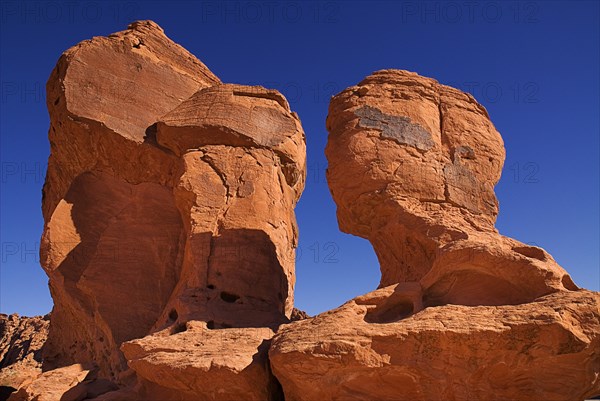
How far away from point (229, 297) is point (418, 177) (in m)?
4.07

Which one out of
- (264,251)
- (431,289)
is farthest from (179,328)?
(431,289)

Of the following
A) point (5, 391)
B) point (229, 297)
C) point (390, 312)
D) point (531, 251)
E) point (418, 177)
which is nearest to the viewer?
point (531, 251)

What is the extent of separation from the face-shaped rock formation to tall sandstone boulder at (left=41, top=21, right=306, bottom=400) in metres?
2.01

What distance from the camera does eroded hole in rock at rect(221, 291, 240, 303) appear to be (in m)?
9.91

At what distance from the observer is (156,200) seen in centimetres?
1263

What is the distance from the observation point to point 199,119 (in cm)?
1216

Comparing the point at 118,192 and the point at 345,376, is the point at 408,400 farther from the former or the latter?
the point at 118,192

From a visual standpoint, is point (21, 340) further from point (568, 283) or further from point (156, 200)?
point (568, 283)

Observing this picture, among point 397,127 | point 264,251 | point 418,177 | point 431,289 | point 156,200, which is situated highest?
point 397,127

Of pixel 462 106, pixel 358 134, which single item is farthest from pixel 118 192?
pixel 462 106

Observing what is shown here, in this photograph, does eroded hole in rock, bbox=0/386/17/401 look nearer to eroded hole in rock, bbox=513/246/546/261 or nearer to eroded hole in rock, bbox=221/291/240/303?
eroded hole in rock, bbox=221/291/240/303

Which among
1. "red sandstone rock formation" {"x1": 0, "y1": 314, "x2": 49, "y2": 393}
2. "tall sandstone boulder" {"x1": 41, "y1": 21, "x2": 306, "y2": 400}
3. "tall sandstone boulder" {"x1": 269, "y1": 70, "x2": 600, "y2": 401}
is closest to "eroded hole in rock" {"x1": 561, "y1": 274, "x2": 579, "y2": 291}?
"tall sandstone boulder" {"x1": 269, "y1": 70, "x2": 600, "y2": 401}

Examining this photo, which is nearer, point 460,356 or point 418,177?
point 460,356

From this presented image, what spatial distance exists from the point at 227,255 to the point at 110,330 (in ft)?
10.6
